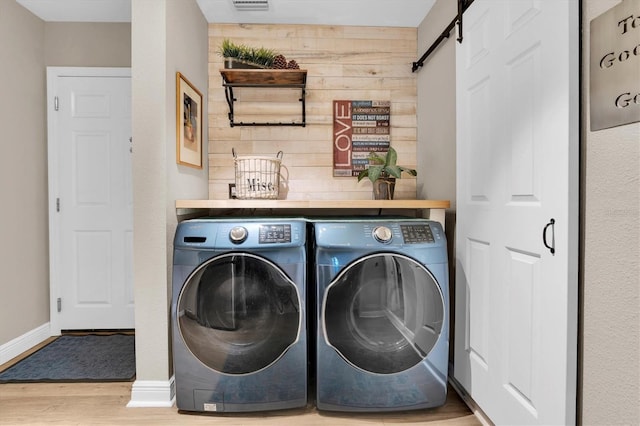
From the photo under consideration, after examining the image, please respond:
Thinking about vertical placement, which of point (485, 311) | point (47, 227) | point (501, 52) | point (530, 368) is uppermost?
point (501, 52)

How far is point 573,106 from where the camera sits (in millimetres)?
1096

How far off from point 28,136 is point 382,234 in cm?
260

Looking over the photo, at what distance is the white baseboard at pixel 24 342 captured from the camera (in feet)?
7.55

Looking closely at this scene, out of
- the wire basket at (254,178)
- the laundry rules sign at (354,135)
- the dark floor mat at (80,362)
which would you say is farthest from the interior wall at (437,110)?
the dark floor mat at (80,362)

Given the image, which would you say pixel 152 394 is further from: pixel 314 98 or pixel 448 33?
pixel 448 33

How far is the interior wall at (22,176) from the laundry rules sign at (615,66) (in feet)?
10.3

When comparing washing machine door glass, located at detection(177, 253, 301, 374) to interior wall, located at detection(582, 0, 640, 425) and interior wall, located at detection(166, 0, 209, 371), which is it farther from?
interior wall, located at detection(582, 0, 640, 425)

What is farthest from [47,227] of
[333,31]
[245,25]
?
[333,31]

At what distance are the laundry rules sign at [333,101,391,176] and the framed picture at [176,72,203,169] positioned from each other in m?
0.94

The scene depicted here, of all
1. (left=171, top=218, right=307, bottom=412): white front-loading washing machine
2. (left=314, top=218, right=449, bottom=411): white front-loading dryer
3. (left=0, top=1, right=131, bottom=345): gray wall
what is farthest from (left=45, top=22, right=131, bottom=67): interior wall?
(left=314, top=218, right=449, bottom=411): white front-loading dryer

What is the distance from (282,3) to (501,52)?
1.45 meters

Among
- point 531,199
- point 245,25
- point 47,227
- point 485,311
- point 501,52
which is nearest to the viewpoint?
point 531,199

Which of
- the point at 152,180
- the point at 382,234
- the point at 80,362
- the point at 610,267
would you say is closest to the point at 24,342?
the point at 80,362

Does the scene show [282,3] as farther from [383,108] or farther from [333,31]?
[383,108]
